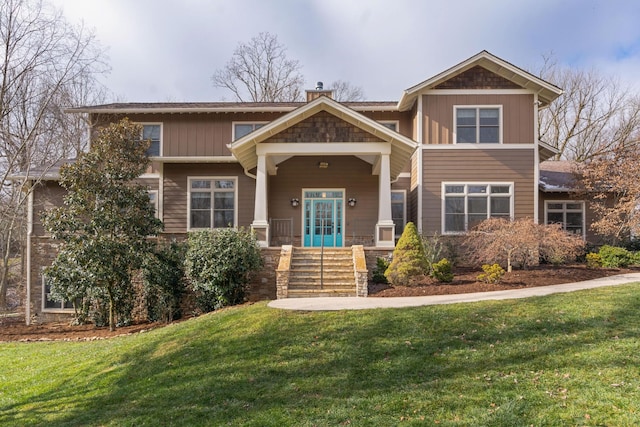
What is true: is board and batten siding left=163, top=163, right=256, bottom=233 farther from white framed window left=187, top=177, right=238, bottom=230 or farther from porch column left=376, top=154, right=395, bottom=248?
porch column left=376, top=154, right=395, bottom=248

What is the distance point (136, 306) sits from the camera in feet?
42.3

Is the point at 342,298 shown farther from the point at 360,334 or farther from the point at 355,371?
the point at 355,371

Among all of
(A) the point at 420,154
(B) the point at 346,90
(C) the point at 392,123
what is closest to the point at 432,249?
(A) the point at 420,154

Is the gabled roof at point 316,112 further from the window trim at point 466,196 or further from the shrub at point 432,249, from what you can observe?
the shrub at point 432,249

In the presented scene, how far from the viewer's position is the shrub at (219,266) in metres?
10.9

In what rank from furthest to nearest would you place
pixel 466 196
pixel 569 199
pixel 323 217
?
pixel 569 199
pixel 323 217
pixel 466 196

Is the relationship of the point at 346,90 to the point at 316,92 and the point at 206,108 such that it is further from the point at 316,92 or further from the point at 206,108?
the point at 206,108

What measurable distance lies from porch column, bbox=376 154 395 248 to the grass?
14.6 feet

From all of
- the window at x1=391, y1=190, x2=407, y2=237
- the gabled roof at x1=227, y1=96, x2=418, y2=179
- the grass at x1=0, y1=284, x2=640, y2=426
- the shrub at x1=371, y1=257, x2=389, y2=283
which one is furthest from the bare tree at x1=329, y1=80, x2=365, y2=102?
the grass at x1=0, y1=284, x2=640, y2=426

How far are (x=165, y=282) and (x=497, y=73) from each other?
42.4 ft

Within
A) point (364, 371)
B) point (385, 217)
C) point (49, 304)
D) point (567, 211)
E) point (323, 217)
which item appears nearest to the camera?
point (364, 371)

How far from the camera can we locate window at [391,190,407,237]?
1628 cm

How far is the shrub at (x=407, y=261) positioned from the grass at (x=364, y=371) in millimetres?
2773

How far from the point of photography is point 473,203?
1480 cm
